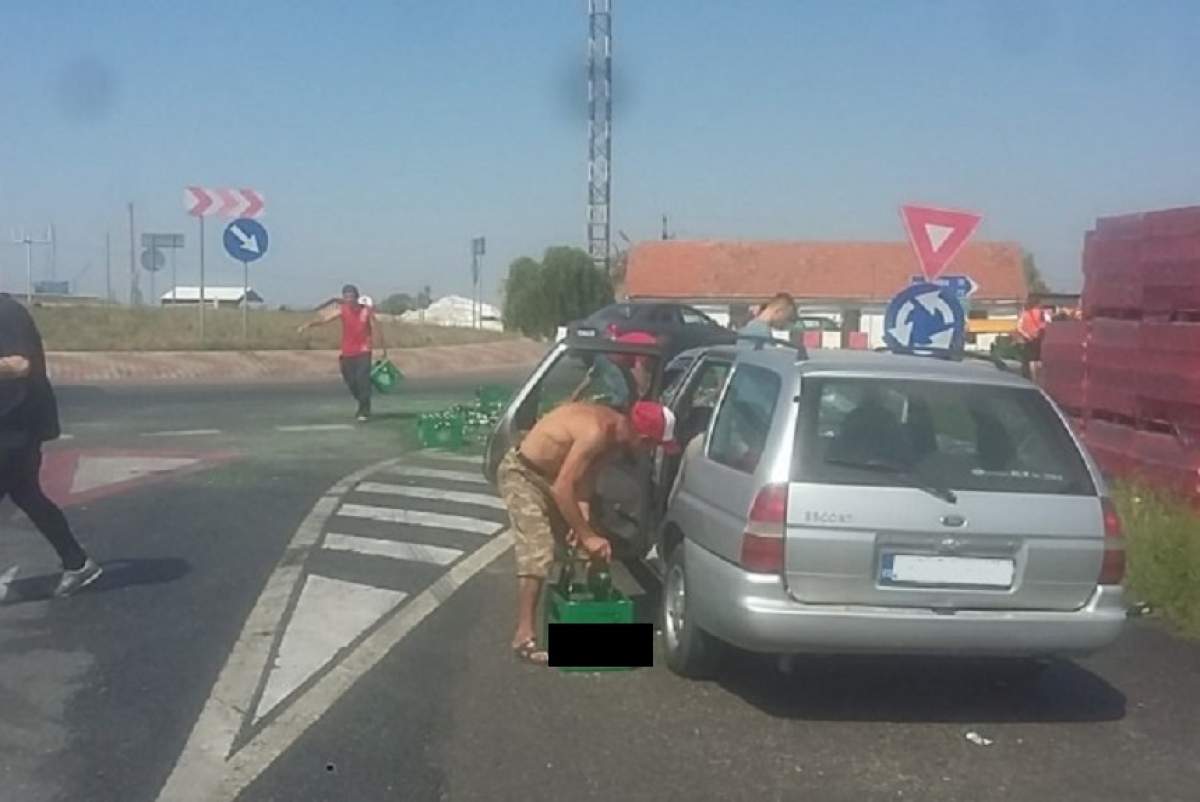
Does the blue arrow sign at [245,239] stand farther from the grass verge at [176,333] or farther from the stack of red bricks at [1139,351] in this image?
the stack of red bricks at [1139,351]

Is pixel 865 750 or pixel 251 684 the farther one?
pixel 251 684

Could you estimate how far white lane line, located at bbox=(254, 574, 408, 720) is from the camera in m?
7.41

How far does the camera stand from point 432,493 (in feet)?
45.8

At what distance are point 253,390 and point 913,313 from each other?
52.1ft

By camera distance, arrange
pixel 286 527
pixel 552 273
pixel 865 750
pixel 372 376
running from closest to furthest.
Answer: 1. pixel 865 750
2. pixel 286 527
3. pixel 372 376
4. pixel 552 273

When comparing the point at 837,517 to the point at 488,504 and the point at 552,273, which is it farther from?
the point at 552,273

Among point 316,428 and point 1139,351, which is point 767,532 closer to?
point 1139,351

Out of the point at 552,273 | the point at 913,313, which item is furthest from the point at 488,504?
the point at 552,273

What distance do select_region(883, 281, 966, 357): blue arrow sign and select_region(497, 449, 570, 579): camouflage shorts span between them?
5758 millimetres

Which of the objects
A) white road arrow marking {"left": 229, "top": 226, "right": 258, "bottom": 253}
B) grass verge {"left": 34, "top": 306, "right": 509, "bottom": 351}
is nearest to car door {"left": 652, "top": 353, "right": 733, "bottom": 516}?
white road arrow marking {"left": 229, "top": 226, "right": 258, "bottom": 253}

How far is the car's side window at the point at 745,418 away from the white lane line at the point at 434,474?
7222 mm

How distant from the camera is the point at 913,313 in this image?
43.1ft

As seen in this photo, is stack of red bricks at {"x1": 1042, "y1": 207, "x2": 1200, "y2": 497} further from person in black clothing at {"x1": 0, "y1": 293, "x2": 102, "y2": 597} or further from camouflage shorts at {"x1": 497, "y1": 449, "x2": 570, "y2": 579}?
person in black clothing at {"x1": 0, "y1": 293, "x2": 102, "y2": 597}

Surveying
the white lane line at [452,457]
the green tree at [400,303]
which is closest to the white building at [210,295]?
the green tree at [400,303]
